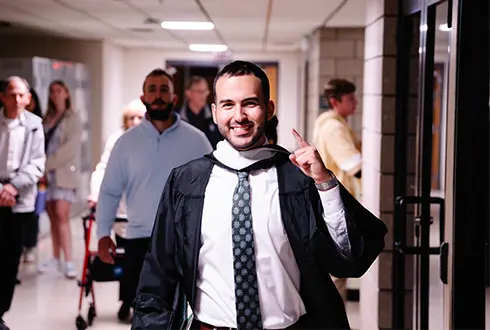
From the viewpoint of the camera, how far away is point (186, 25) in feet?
27.1

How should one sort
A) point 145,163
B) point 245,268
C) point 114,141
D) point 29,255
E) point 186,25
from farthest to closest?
point 186,25 < point 29,255 < point 114,141 < point 145,163 < point 245,268

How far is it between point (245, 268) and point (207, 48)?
1029 centimetres

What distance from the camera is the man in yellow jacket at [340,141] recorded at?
17.3 feet

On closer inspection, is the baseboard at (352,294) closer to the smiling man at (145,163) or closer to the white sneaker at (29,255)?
the smiling man at (145,163)

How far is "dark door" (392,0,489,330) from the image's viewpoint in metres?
2.90

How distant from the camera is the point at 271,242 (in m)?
2.32

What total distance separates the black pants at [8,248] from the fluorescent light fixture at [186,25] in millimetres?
3344

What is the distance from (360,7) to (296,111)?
708 cm

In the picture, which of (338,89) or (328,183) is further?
(338,89)

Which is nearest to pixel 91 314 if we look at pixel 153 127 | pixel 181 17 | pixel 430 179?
pixel 153 127

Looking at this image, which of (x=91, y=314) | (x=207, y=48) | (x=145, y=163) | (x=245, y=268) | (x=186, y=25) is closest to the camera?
(x=245, y=268)

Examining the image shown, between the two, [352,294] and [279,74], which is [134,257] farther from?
[279,74]

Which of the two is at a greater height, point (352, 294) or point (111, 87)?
point (111, 87)

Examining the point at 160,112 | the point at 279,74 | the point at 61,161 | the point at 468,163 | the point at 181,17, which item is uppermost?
the point at 181,17
